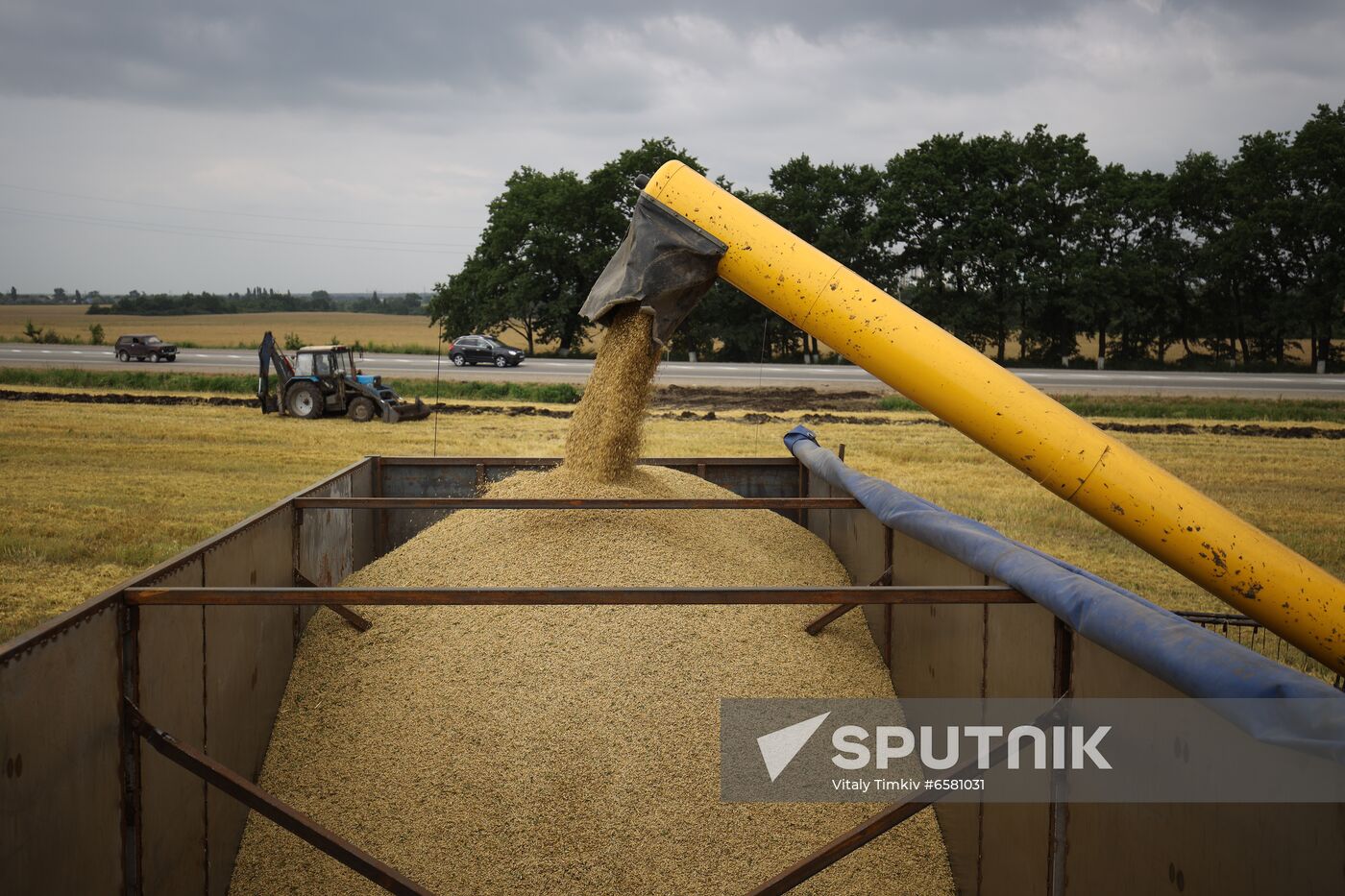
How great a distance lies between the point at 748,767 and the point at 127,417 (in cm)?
1781

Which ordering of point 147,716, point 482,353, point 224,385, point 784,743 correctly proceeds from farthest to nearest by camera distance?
point 482,353 < point 224,385 < point 784,743 < point 147,716

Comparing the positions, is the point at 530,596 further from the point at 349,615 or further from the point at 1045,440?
the point at 349,615

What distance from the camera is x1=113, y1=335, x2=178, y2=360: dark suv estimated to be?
33406 mm

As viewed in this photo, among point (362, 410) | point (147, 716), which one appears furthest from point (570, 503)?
point (362, 410)

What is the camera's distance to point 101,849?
9.22 ft

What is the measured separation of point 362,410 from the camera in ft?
61.7

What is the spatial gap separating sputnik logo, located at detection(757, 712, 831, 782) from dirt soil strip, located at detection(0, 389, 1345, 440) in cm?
1509

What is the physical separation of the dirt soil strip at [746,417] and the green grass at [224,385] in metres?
1.71

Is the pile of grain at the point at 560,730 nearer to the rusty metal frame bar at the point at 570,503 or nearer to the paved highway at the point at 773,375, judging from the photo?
the rusty metal frame bar at the point at 570,503

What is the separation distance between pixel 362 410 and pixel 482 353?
13.1 metres

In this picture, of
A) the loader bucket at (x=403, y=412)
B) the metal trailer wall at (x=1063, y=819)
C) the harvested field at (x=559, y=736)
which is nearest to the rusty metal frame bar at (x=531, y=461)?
the harvested field at (x=559, y=736)

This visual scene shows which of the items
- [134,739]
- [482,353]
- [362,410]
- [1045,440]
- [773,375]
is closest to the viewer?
[134,739]

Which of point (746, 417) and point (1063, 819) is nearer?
point (1063, 819)

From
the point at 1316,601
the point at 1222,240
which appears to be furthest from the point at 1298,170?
the point at 1316,601
